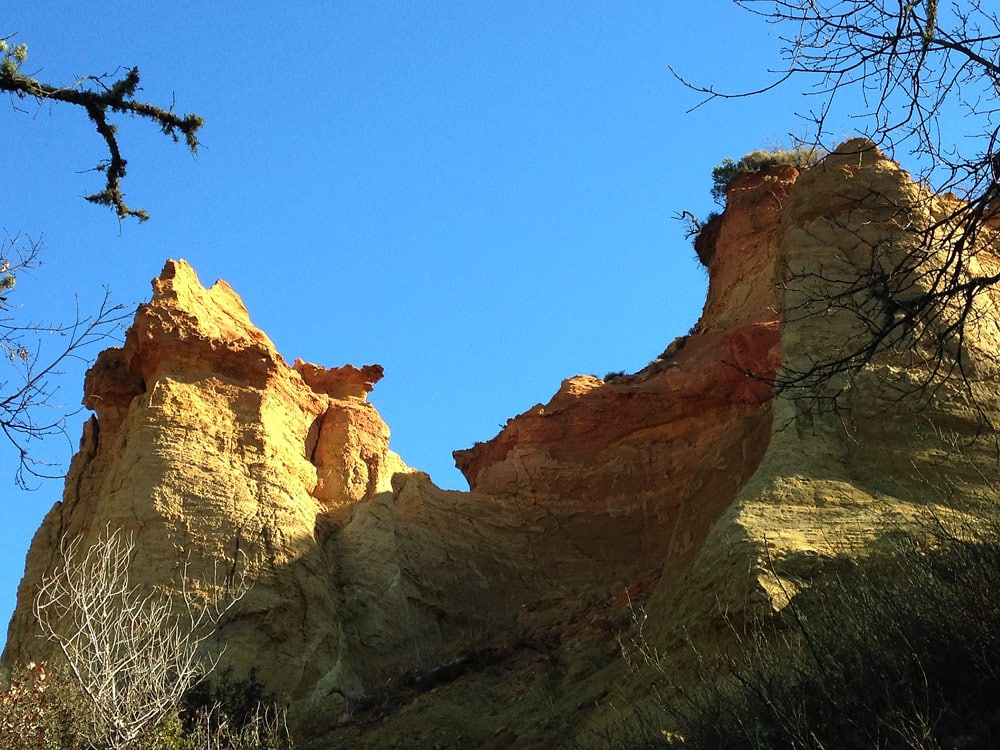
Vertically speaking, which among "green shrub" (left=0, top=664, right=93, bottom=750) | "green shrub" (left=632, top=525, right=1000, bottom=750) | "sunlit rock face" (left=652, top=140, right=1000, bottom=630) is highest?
"green shrub" (left=0, top=664, right=93, bottom=750)

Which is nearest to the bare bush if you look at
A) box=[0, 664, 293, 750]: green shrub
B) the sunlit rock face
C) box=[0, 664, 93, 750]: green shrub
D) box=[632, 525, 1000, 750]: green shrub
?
box=[0, 664, 293, 750]: green shrub

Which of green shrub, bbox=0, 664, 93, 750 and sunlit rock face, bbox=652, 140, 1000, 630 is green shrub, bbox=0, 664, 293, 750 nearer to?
green shrub, bbox=0, 664, 93, 750

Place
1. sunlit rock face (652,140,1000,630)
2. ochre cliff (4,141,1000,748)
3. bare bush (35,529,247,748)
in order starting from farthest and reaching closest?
ochre cliff (4,141,1000,748)
bare bush (35,529,247,748)
sunlit rock face (652,140,1000,630)

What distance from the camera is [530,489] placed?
924 inches

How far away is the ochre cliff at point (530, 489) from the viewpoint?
1379cm

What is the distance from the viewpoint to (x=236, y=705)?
1636 cm

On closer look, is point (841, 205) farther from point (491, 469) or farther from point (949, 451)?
point (491, 469)

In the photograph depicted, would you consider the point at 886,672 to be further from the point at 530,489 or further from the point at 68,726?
the point at 530,489

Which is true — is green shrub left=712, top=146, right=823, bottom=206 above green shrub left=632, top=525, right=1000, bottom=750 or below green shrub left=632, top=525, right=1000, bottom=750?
above

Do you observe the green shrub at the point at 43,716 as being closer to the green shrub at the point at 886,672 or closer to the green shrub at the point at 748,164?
the green shrub at the point at 886,672

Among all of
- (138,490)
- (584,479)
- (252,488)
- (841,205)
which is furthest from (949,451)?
(138,490)

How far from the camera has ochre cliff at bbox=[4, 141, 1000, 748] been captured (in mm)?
13789

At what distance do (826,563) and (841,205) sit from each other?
8.59 metres

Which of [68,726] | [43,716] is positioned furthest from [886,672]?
[43,716]
